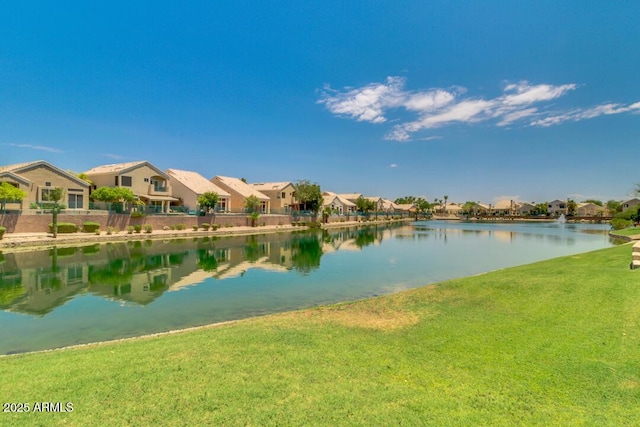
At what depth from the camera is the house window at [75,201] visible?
1296 inches

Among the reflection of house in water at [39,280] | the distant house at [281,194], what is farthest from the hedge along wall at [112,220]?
the distant house at [281,194]

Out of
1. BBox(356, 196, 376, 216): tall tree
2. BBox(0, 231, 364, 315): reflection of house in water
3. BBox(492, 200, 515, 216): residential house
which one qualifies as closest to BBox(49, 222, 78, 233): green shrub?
BBox(0, 231, 364, 315): reflection of house in water

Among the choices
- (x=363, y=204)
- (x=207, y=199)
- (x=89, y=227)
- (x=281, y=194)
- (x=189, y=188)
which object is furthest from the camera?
(x=363, y=204)

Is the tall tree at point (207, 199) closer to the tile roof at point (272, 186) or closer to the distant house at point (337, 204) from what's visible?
the tile roof at point (272, 186)

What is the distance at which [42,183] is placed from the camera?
102 feet

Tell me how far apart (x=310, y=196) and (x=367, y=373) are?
55121 mm

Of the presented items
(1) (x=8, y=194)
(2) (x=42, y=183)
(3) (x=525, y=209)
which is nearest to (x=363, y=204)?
(2) (x=42, y=183)

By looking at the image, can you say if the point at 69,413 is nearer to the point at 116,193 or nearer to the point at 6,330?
the point at 6,330

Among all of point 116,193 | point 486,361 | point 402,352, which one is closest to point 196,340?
point 402,352

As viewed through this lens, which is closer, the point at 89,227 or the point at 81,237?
the point at 81,237

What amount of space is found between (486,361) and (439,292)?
570 cm

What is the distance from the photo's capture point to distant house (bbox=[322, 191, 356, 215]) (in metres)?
76.7

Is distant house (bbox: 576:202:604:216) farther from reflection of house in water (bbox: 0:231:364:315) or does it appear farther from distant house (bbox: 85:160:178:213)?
distant house (bbox: 85:160:178:213)

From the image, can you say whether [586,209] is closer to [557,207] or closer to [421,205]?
[557,207]
